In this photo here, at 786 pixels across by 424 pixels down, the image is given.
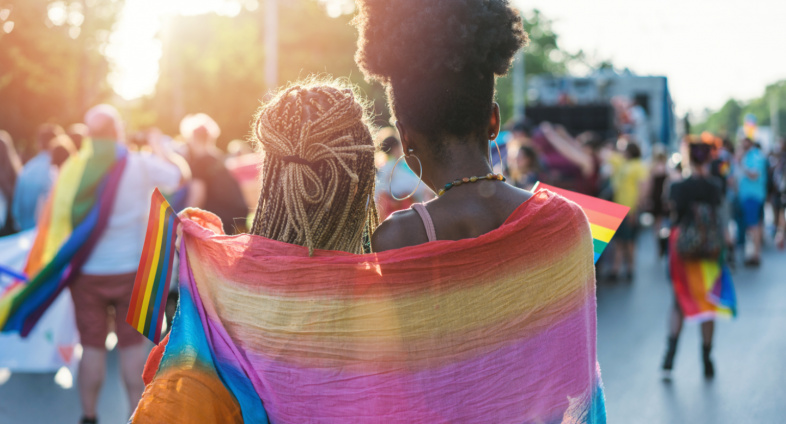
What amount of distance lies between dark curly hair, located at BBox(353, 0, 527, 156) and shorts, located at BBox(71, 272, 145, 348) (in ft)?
10.1

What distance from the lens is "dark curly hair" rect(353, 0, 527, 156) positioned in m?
2.03

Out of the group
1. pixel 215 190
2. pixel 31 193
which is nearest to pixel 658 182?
pixel 215 190

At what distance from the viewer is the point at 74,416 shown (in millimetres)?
5168

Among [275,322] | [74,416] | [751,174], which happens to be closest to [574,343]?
[275,322]

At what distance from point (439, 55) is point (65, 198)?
3.56m

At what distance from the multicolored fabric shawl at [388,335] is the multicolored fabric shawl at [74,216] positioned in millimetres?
2881

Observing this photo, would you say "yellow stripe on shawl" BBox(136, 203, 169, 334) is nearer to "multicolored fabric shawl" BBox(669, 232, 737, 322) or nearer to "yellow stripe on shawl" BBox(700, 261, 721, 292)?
"multicolored fabric shawl" BBox(669, 232, 737, 322)

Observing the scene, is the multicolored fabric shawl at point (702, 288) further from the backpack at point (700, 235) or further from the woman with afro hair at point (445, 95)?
the woman with afro hair at point (445, 95)

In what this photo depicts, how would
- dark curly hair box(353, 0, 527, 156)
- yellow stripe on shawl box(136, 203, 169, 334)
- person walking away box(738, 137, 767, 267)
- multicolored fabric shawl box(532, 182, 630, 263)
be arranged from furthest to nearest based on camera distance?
person walking away box(738, 137, 767, 267)
multicolored fabric shawl box(532, 182, 630, 263)
yellow stripe on shawl box(136, 203, 169, 334)
dark curly hair box(353, 0, 527, 156)

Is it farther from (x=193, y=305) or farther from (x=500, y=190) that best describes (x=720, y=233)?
(x=193, y=305)

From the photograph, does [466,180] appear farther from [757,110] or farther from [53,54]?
[757,110]

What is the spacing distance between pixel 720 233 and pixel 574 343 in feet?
15.7

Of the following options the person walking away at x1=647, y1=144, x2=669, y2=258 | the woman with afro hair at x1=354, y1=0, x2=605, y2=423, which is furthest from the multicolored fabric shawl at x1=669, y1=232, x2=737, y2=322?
the person walking away at x1=647, y1=144, x2=669, y2=258

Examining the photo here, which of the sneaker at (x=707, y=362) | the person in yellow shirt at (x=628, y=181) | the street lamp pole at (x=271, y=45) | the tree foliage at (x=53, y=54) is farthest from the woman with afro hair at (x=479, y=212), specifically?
the tree foliage at (x=53, y=54)
